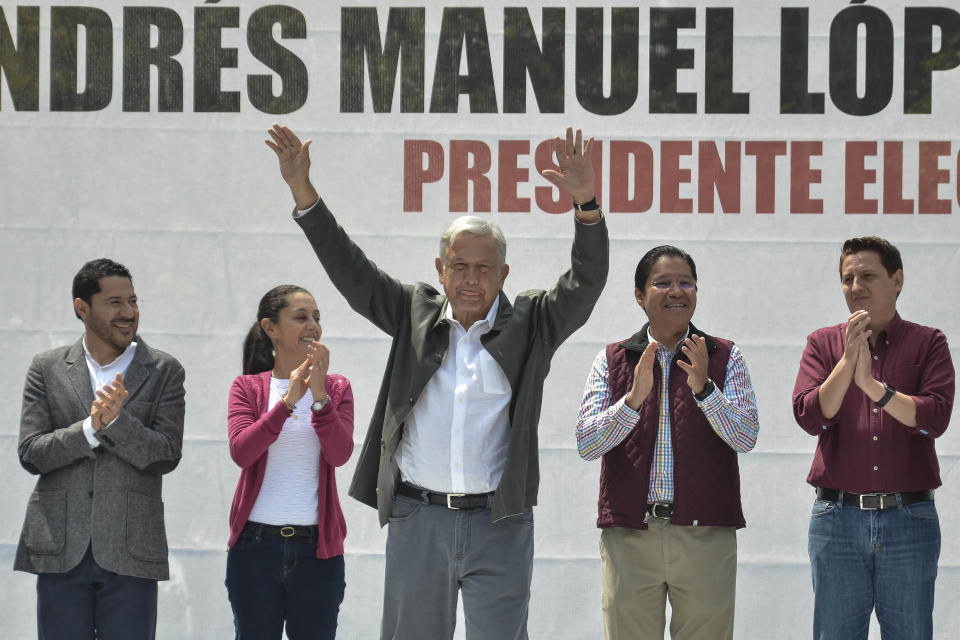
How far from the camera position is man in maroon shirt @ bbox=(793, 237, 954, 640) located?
334cm

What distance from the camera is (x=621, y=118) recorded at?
420cm

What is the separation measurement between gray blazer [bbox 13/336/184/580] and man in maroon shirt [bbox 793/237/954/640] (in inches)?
73.4

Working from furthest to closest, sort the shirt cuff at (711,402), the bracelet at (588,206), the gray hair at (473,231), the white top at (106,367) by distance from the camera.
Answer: the white top at (106,367), the shirt cuff at (711,402), the gray hair at (473,231), the bracelet at (588,206)

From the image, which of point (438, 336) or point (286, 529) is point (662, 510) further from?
point (286, 529)

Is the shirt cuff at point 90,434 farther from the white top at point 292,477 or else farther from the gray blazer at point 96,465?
the white top at point 292,477

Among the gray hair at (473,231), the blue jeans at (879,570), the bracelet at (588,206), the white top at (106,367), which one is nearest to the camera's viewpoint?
the bracelet at (588,206)

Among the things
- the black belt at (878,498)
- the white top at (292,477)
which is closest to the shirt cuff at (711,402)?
the black belt at (878,498)

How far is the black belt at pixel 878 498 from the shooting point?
3.37 metres

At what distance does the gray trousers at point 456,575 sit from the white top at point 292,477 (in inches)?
21.0

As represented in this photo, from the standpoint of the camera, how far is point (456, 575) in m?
3.01

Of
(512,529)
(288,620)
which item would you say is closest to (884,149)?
(512,529)

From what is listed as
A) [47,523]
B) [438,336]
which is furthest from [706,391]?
[47,523]

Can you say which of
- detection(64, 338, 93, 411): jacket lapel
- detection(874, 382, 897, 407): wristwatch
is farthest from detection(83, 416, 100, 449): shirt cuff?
detection(874, 382, 897, 407): wristwatch

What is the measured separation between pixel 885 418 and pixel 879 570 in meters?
0.42
